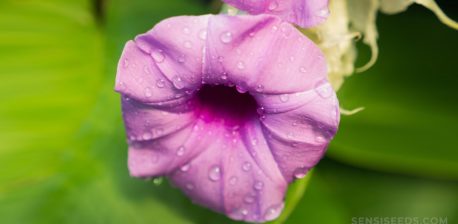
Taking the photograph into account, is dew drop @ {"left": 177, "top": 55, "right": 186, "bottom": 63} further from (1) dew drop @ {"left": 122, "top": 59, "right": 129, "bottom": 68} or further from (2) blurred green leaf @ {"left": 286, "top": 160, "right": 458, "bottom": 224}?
(2) blurred green leaf @ {"left": 286, "top": 160, "right": 458, "bottom": 224}

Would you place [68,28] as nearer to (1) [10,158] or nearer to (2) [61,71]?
(2) [61,71]

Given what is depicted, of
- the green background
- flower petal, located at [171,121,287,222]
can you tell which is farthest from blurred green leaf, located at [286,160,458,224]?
flower petal, located at [171,121,287,222]

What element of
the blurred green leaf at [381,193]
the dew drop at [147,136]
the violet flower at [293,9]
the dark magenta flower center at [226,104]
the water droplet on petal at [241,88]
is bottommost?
the blurred green leaf at [381,193]

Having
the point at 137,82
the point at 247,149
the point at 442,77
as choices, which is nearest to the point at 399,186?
the point at 442,77

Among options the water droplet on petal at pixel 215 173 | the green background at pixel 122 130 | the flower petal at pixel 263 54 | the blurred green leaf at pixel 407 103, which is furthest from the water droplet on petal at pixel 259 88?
the blurred green leaf at pixel 407 103

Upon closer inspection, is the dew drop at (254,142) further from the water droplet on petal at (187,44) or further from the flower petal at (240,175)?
the water droplet on petal at (187,44)

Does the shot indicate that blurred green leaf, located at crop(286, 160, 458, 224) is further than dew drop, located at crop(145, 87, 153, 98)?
Yes

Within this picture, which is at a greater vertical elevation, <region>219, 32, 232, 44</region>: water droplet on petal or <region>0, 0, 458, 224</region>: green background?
<region>219, 32, 232, 44</region>: water droplet on petal

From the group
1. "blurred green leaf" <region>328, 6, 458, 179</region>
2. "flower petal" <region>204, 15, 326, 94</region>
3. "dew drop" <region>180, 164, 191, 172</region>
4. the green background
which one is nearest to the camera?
"flower petal" <region>204, 15, 326, 94</region>
